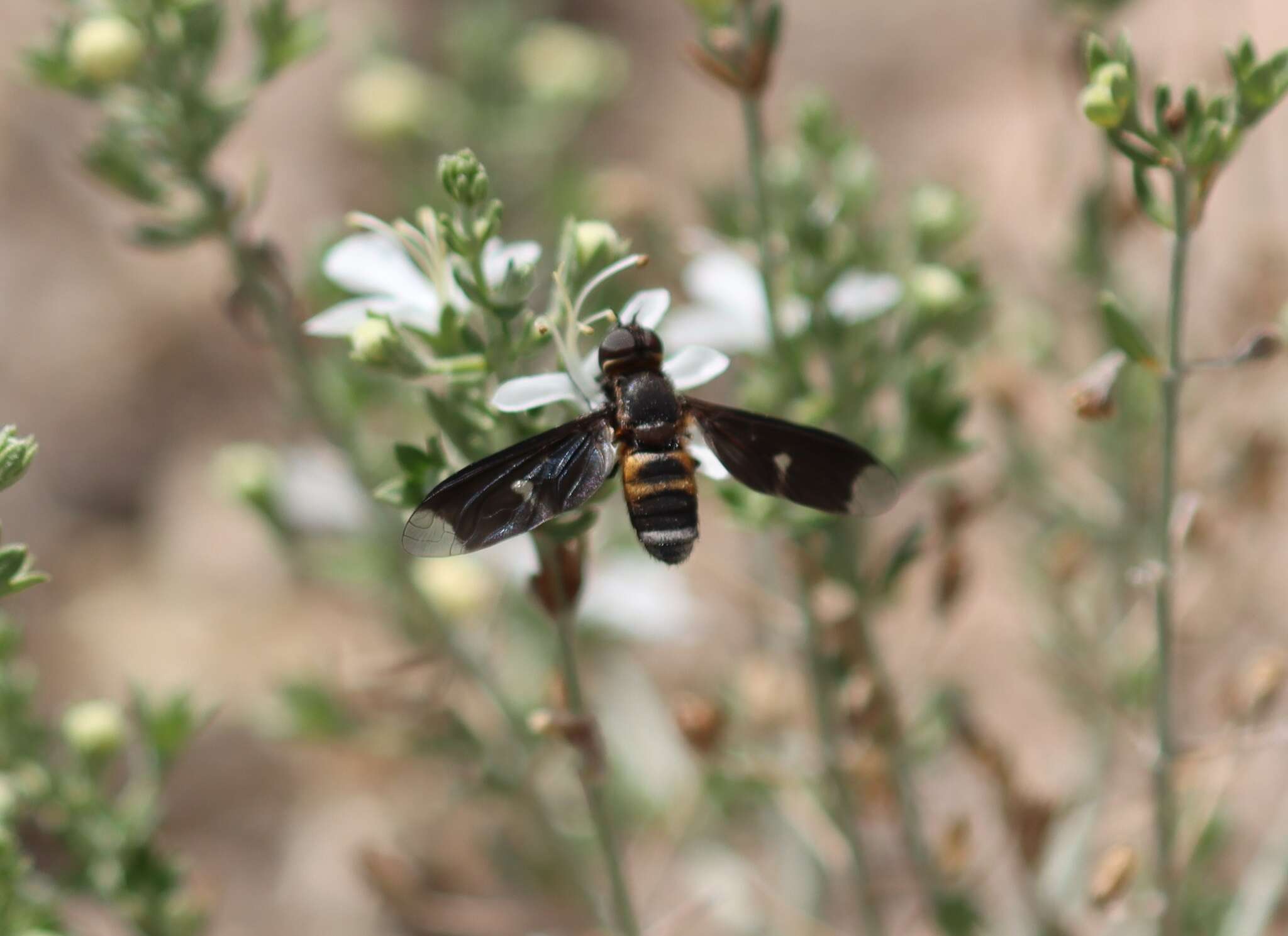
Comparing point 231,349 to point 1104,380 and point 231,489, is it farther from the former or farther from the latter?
point 1104,380

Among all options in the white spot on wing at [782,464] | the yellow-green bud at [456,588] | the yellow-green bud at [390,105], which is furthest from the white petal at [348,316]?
the yellow-green bud at [390,105]

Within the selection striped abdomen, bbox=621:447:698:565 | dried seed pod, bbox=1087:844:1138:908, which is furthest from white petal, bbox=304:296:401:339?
dried seed pod, bbox=1087:844:1138:908

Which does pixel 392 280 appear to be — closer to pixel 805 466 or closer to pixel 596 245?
pixel 596 245

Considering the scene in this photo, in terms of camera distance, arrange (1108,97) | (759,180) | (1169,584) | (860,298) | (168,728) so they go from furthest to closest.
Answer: (860,298) < (168,728) < (759,180) < (1169,584) < (1108,97)

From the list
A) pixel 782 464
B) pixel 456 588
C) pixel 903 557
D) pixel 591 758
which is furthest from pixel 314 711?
pixel 782 464

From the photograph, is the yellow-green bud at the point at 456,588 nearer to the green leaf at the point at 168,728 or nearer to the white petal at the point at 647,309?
the green leaf at the point at 168,728

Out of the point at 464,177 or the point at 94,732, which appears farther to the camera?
the point at 94,732

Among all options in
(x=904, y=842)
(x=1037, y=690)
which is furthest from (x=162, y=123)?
(x=1037, y=690)
